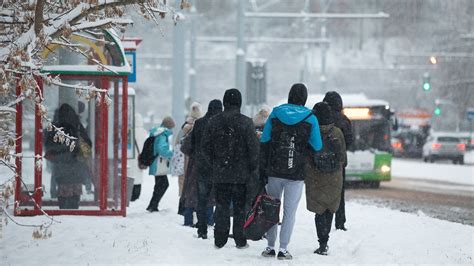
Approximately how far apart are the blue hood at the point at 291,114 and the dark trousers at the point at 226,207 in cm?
93

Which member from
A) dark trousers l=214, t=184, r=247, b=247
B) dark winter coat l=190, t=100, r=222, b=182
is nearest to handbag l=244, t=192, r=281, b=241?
dark trousers l=214, t=184, r=247, b=247

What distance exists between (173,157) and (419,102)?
58709mm

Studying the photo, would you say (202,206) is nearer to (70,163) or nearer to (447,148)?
(70,163)

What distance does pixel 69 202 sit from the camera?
12.5m

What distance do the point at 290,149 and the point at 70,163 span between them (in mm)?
4746

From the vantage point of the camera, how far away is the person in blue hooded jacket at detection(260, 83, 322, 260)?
8.73 metres

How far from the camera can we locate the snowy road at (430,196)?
16734 mm

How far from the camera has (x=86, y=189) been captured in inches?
498

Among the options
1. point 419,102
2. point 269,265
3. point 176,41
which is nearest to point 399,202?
point 176,41

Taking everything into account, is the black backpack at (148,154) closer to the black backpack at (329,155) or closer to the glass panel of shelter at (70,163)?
the glass panel of shelter at (70,163)

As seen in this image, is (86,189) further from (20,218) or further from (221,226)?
(221,226)

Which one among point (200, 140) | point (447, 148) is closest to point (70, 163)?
point (200, 140)

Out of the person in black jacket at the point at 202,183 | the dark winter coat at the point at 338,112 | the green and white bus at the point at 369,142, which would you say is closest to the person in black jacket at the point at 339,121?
the dark winter coat at the point at 338,112

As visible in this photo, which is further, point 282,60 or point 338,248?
point 282,60
